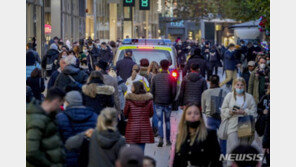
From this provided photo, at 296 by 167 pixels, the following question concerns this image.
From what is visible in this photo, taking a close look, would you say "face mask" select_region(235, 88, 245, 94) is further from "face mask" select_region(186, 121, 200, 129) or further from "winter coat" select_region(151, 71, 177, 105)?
"winter coat" select_region(151, 71, 177, 105)

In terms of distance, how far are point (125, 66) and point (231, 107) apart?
7.05 metres

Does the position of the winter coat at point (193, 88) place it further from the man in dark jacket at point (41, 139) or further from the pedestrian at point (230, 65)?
the pedestrian at point (230, 65)

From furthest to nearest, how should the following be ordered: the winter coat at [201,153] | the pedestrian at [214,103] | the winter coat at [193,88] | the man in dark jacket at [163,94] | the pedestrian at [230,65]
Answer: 1. the pedestrian at [230,65]
2. the man in dark jacket at [163,94]
3. the winter coat at [193,88]
4. the pedestrian at [214,103]
5. the winter coat at [201,153]

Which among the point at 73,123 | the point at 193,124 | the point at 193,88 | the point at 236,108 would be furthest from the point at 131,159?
the point at 193,88

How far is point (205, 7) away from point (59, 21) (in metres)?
33.9

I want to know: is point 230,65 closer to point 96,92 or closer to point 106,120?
point 96,92

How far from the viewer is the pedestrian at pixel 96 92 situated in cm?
1076

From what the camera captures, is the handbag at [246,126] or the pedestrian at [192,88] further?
the pedestrian at [192,88]

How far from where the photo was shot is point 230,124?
1075cm

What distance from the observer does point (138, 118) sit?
10.8 meters

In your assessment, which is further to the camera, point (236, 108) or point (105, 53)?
point (105, 53)

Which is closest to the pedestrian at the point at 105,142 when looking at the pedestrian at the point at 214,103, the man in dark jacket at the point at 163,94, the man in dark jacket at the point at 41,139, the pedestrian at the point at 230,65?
the man in dark jacket at the point at 41,139

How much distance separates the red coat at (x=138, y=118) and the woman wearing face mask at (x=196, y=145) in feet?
9.87
